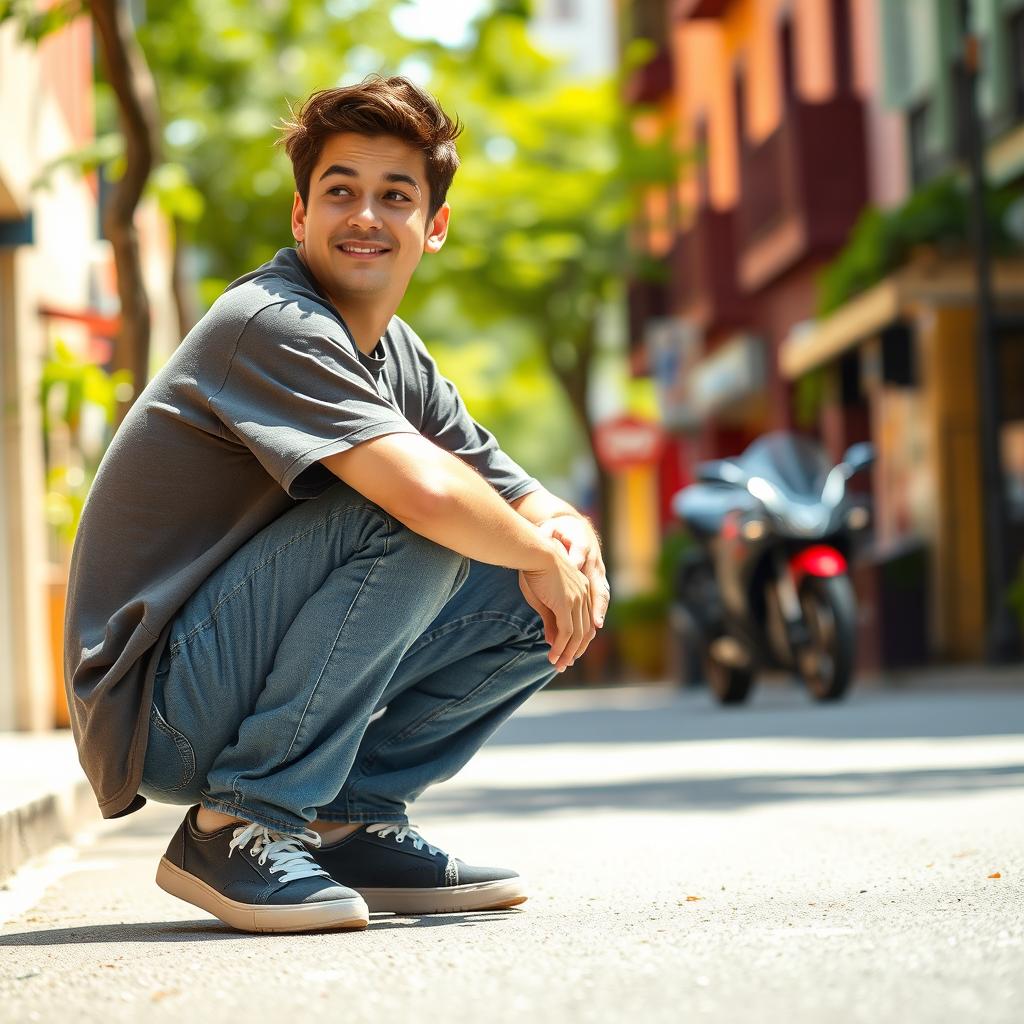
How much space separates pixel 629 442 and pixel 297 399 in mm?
27352

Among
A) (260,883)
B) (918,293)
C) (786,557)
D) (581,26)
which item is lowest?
(260,883)

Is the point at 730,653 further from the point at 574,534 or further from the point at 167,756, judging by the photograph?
the point at 167,756

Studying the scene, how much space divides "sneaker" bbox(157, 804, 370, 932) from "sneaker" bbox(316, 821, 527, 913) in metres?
0.20

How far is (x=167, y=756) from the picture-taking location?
3.95 m

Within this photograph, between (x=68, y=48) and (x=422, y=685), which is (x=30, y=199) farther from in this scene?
(x=422, y=685)

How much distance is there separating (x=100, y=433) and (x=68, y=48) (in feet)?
13.2

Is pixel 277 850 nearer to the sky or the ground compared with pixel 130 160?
nearer to the ground

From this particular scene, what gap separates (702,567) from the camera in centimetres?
1455

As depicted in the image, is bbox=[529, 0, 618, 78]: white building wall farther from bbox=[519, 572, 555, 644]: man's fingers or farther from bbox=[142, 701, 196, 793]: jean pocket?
bbox=[142, 701, 196, 793]: jean pocket

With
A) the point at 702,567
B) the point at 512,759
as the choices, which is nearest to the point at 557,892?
the point at 512,759

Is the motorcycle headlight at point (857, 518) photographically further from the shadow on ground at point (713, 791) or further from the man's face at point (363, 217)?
the man's face at point (363, 217)

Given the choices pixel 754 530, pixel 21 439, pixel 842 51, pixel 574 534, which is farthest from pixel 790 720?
pixel 842 51

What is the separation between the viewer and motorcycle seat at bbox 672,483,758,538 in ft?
44.4

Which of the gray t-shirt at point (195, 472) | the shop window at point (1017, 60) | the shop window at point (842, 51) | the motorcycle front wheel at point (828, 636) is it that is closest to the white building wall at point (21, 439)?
the motorcycle front wheel at point (828, 636)
